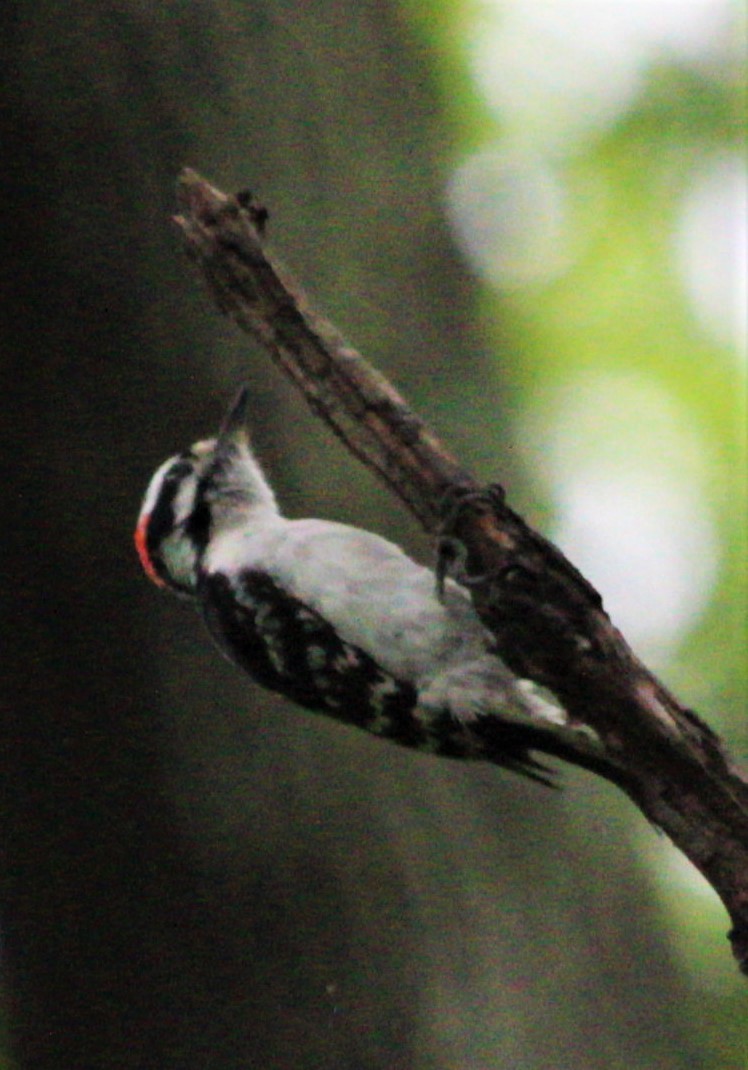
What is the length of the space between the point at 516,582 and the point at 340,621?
0.68 m

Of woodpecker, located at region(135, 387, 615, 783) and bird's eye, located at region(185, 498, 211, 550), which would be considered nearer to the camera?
woodpecker, located at region(135, 387, 615, 783)

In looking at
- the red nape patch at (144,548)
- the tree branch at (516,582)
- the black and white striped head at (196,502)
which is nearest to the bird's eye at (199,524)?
the black and white striped head at (196,502)

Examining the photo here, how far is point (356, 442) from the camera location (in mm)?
1599

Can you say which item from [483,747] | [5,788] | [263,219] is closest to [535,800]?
[483,747]

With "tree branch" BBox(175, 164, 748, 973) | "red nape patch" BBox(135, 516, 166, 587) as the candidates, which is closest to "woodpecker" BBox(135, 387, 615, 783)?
"red nape patch" BBox(135, 516, 166, 587)

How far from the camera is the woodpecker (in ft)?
6.63

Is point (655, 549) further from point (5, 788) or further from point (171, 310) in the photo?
point (5, 788)

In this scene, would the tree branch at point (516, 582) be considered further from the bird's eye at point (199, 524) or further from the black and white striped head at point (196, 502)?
the bird's eye at point (199, 524)

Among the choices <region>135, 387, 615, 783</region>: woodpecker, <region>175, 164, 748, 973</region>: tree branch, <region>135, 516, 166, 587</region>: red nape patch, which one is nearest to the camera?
<region>175, 164, 748, 973</region>: tree branch

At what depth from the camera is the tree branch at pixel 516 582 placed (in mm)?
1492

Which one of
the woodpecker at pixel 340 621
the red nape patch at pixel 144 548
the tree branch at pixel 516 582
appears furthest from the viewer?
the red nape patch at pixel 144 548

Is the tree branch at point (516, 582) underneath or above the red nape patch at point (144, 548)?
underneath

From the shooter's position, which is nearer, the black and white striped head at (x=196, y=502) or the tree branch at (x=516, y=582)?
the tree branch at (x=516, y=582)

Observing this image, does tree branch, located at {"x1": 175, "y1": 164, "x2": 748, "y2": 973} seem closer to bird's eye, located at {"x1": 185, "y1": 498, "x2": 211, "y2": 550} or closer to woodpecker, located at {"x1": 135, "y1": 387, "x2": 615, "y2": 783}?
woodpecker, located at {"x1": 135, "y1": 387, "x2": 615, "y2": 783}
